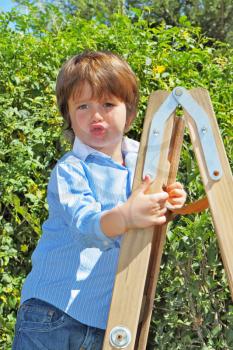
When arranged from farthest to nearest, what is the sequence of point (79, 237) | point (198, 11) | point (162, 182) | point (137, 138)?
point (198, 11) → point (137, 138) → point (79, 237) → point (162, 182)

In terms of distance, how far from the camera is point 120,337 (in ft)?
5.95

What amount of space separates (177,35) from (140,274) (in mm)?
2297

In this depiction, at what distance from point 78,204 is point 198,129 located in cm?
40

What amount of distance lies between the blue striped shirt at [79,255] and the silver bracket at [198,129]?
0.27 metres

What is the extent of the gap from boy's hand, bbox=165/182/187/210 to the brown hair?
0.42 metres

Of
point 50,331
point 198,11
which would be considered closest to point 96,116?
point 50,331

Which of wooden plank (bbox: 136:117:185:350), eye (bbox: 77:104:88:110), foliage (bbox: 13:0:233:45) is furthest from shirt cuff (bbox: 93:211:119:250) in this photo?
foliage (bbox: 13:0:233:45)

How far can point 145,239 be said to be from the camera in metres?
1.89

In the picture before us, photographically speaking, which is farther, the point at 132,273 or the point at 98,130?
the point at 98,130

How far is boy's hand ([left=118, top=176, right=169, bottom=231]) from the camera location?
1858 mm

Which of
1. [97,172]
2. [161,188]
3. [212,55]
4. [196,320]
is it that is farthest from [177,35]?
[161,188]

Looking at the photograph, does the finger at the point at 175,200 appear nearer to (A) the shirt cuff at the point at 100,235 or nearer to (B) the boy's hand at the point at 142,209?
(B) the boy's hand at the point at 142,209

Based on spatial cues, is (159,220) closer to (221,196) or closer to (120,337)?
(221,196)

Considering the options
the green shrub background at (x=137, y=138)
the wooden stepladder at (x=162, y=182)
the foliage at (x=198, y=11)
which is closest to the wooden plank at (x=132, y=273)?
the wooden stepladder at (x=162, y=182)
